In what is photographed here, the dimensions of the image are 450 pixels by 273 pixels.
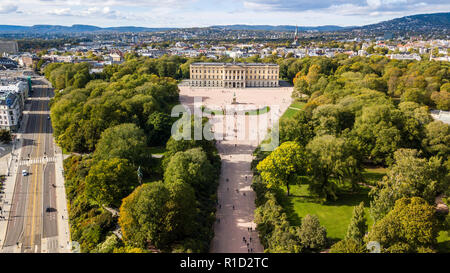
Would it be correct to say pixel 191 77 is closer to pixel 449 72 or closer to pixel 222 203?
pixel 449 72

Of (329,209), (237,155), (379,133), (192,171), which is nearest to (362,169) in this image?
(379,133)

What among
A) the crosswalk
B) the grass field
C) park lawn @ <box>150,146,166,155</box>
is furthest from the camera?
park lawn @ <box>150,146,166,155</box>

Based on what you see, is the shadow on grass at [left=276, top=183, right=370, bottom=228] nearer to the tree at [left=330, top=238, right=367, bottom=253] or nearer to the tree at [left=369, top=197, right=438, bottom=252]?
the tree at [left=330, top=238, right=367, bottom=253]

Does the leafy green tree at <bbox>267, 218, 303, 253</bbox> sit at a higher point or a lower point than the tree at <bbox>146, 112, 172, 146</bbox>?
lower

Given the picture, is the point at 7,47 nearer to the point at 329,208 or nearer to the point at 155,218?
the point at 155,218

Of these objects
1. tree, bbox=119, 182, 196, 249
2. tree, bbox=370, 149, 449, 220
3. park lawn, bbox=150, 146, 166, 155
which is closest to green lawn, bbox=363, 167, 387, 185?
tree, bbox=370, 149, 449, 220

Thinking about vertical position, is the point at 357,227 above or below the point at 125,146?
below
